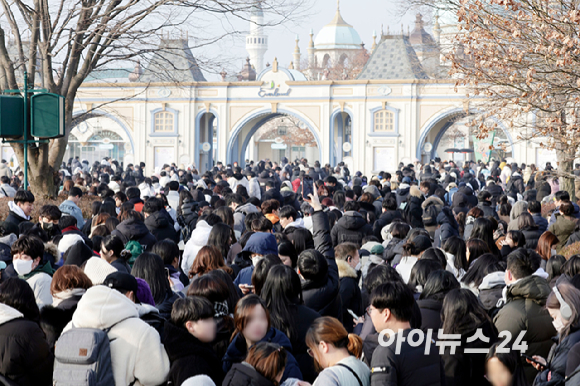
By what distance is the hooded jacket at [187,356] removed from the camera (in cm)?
419

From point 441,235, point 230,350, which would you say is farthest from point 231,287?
point 441,235

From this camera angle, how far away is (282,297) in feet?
15.8

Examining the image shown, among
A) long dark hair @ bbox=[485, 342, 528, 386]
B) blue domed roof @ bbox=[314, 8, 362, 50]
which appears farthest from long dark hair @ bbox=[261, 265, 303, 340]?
blue domed roof @ bbox=[314, 8, 362, 50]

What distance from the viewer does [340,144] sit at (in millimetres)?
38656

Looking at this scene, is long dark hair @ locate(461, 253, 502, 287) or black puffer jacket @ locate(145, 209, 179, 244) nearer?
long dark hair @ locate(461, 253, 502, 287)

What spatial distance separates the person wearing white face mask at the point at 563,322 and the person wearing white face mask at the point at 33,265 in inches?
150

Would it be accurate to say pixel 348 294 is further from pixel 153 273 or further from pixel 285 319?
pixel 153 273

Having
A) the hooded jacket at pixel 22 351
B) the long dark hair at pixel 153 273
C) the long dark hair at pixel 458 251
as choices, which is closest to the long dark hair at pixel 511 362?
the long dark hair at pixel 153 273

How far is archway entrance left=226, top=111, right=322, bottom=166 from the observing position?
38406 millimetres

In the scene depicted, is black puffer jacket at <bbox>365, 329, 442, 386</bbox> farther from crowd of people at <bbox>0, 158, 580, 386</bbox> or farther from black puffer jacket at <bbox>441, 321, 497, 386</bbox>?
black puffer jacket at <bbox>441, 321, 497, 386</bbox>

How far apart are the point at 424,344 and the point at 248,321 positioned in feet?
3.54

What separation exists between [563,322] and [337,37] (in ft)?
265

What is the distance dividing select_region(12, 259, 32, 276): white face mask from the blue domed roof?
78.5 meters

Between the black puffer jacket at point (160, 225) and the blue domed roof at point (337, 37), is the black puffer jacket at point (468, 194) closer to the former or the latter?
the black puffer jacket at point (160, 225)
